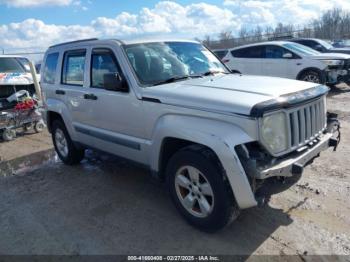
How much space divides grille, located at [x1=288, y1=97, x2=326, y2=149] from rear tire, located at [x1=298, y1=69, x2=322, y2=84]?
791 cm

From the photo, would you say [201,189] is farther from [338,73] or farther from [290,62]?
[338,73]

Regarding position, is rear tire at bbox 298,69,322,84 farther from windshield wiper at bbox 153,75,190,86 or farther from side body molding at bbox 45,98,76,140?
side body molding at bbox 45,98,76,140

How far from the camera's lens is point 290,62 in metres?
11.9

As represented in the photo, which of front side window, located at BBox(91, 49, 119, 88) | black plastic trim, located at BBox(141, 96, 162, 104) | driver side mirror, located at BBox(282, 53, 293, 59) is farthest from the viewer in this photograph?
driver side mirror, located at BBox(282, 53, 293, 59)

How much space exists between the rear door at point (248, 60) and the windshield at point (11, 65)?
735cm

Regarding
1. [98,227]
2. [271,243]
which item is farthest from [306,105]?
[98,227]

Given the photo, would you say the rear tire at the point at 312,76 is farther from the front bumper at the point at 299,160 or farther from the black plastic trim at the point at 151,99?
the black plastic trim at the point at 151,99

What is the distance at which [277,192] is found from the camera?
430 cm

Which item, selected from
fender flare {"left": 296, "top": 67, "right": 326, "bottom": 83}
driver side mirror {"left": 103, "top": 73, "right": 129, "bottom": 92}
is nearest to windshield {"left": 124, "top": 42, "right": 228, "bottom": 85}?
driver side mirror {"left": 103, "top": 73, "right": 129, "bottom": 92}

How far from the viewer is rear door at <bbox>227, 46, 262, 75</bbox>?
12.9 metres

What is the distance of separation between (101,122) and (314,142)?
2820 millimetres

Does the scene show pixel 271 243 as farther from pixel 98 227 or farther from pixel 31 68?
pixel 31 68

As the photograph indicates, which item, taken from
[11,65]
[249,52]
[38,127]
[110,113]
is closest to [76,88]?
[110,113]

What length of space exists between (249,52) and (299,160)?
10265 mm
